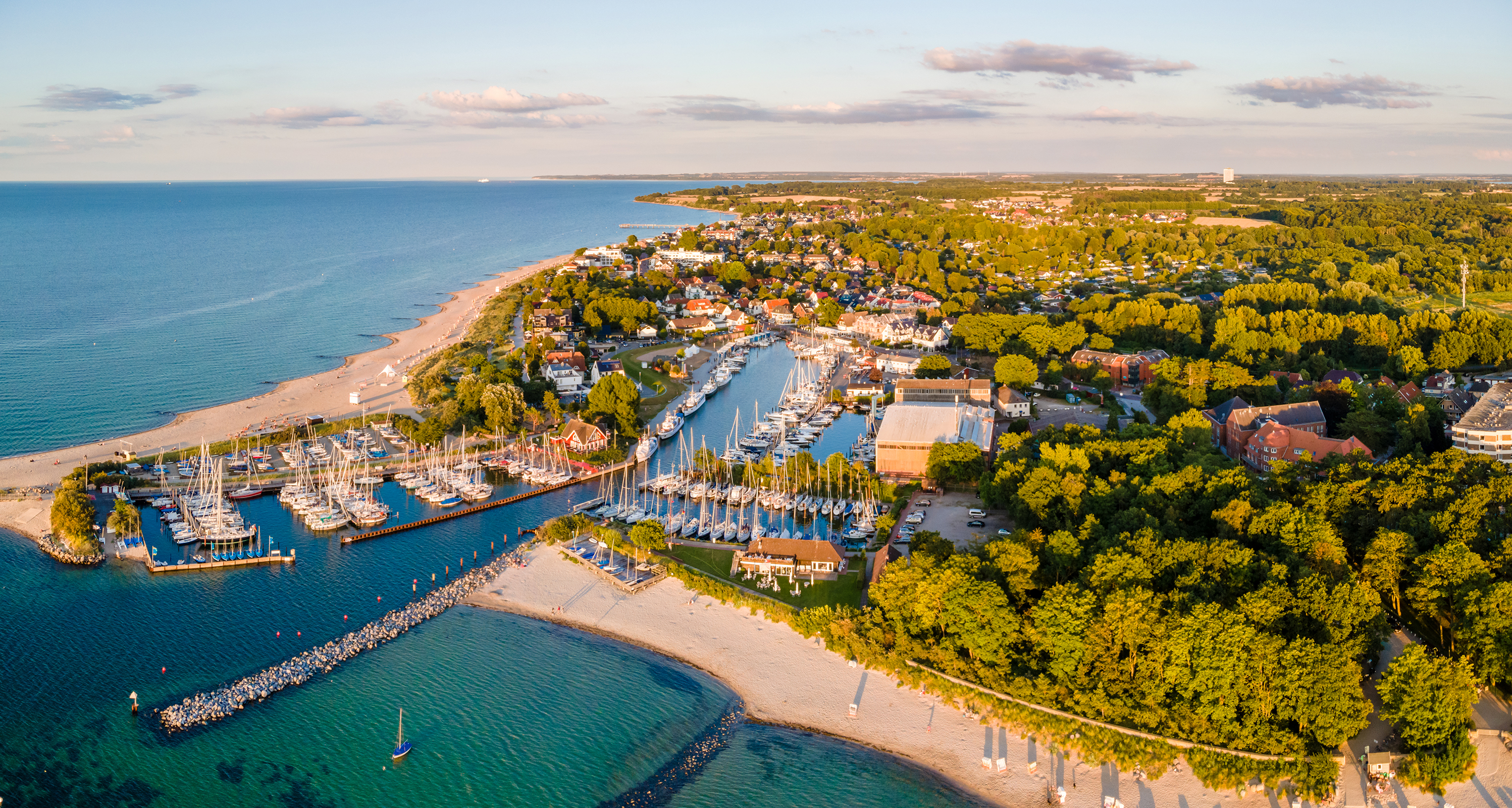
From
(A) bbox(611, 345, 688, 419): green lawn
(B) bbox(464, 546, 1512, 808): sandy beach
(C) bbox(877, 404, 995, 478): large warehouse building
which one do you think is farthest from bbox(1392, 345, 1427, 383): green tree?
(A) bbox(611, 345, 688, 419): green lawn

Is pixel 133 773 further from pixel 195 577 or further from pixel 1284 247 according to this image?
pixel 1284 247

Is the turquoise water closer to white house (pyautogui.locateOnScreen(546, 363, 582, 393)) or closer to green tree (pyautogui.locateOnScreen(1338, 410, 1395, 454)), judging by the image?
white house (pyautogui.locateOnScreen(546, 363, 582, 393))

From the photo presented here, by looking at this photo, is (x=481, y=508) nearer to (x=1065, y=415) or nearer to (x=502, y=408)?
(x=502, y=408)

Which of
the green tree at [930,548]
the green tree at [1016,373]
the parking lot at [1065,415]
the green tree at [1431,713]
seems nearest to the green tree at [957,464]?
the green tree at [930,548]

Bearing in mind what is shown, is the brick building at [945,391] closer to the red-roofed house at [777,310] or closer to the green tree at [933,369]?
the green tree at [933,369]

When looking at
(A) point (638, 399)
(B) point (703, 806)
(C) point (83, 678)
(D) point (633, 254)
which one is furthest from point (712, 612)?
(D) point (633, 254)
